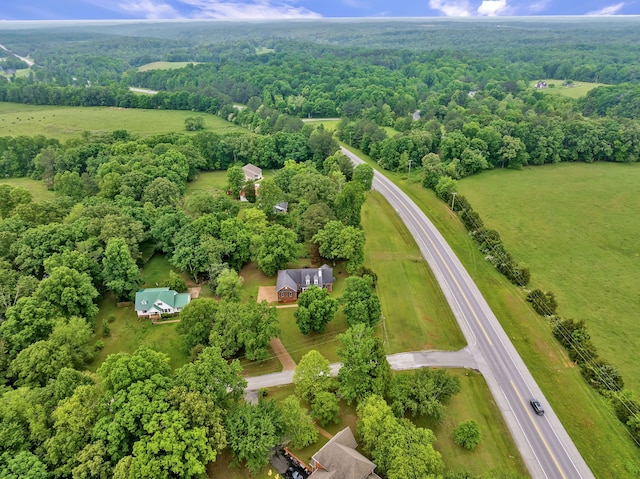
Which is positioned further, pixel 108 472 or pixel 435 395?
pixel 435 395

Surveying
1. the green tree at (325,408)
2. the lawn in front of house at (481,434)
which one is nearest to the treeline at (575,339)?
the lawn in front of house at (481,434)

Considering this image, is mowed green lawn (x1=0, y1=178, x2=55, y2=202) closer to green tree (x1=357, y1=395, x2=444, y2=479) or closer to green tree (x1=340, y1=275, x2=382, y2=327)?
green tree (x1=340, y1=275, x2=382, y2=327)

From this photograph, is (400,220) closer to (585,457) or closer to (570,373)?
(570,373)

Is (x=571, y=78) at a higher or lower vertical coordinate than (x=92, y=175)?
higher

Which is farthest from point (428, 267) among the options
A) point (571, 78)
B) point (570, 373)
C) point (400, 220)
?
point (571, 78)

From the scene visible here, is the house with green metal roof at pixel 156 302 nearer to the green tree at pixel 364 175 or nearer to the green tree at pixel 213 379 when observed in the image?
the green tree at pixel 213 379

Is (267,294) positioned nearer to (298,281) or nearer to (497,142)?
(298,281)
